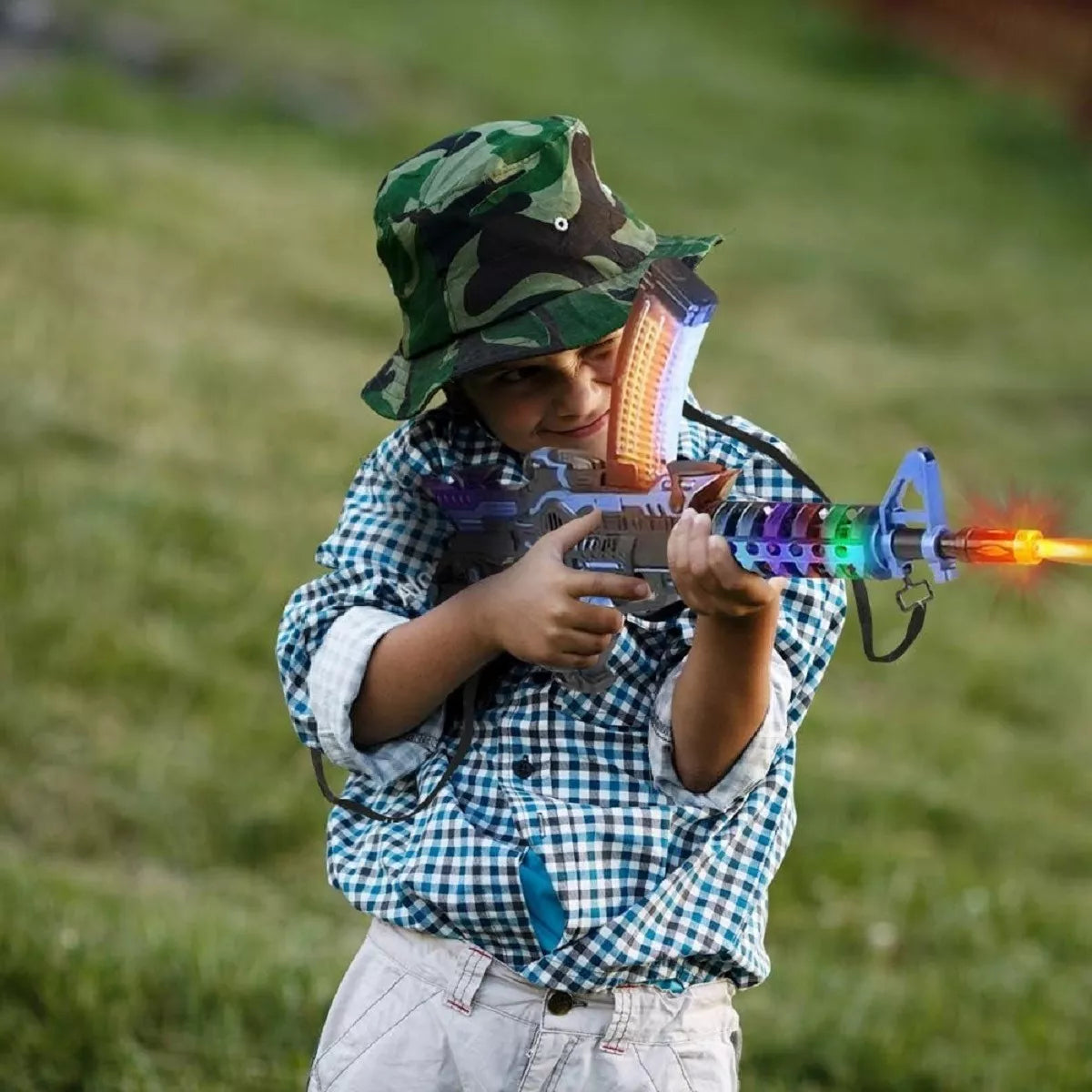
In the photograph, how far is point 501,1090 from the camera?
2.46 meters

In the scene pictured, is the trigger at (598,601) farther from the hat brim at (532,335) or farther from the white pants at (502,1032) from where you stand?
the white pants at (502,1032)

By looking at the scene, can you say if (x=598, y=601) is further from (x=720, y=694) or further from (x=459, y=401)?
(x=459, y=401)

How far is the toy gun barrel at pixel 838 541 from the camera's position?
179 cm

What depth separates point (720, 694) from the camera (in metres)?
2.25

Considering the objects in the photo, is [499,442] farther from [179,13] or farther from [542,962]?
[179,13]

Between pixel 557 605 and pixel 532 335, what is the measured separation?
0.32 m

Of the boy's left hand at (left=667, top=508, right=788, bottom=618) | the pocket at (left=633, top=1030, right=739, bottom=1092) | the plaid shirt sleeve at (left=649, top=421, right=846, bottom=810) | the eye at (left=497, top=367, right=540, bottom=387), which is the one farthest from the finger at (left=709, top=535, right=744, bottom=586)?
the pocket at (left=633, top=1030, right=739, bottom=1092)

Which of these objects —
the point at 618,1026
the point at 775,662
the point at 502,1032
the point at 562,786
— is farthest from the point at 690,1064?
the point at 775,662

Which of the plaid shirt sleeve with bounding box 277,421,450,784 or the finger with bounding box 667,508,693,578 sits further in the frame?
the plaid shirt sleeve with bounding box 277,421,450,784

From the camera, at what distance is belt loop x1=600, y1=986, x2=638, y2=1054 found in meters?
2.44

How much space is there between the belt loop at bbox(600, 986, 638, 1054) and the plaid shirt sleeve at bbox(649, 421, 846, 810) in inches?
9.8

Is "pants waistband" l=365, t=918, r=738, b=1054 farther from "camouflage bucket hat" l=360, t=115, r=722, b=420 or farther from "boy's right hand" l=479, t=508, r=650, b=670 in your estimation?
"camouflage bucket hat" l=360, t=115, r=722, b=420

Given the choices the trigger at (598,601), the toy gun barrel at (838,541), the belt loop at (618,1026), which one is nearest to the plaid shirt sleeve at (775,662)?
the trigger at (598,601)

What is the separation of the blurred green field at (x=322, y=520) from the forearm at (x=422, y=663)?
0.69m
